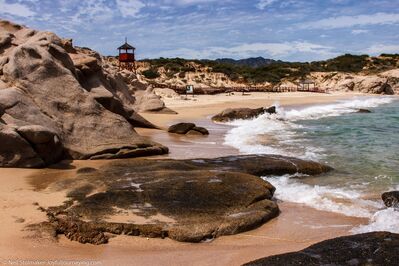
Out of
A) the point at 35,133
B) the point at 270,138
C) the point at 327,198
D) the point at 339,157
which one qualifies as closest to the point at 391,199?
the point at 327,198

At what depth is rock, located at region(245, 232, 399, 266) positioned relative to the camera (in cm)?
549

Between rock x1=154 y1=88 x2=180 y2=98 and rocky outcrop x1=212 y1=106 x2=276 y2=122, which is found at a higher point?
rock x1=154 y1=88 x2=180 y2=98

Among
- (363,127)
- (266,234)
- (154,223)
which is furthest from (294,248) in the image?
(363,127)

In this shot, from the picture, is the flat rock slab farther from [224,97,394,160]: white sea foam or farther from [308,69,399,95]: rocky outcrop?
→ [308,69,399,95]: rocky outcrop

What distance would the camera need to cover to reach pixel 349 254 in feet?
18.6

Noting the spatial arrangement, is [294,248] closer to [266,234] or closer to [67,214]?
[266,234]

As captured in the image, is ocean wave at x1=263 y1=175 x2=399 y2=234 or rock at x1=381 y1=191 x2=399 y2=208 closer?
ocean wave at x1=263 y1=175 x2=399 y2=234

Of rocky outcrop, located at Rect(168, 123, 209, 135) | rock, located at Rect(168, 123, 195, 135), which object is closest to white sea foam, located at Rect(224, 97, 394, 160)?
rocky outcrop, located at Rect(168, 123, 209, 135)

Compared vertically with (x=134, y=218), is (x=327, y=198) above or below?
below

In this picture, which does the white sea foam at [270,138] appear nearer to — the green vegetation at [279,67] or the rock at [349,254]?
the rock at [349,254]

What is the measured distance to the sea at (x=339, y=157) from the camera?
9336 millimetres

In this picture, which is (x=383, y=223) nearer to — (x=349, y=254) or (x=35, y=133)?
(x=349, y=254)

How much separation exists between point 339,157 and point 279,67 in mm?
73387

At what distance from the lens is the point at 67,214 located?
24.2 feet
